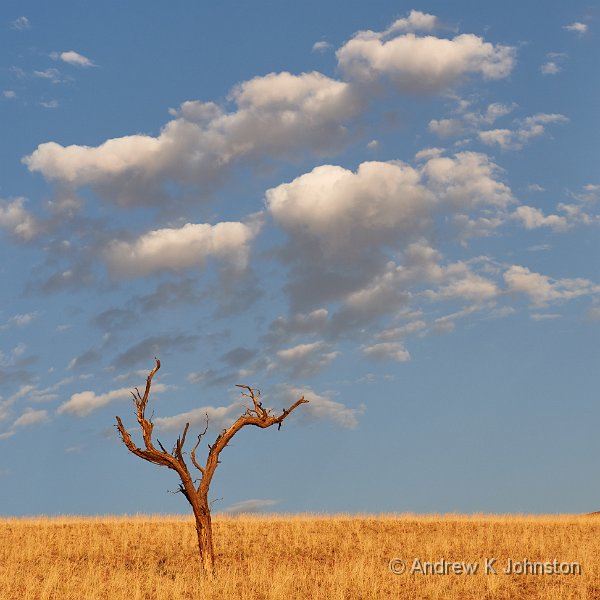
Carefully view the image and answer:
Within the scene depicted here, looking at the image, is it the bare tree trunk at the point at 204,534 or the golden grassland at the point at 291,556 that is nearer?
the golden grassland at the point at 291,556

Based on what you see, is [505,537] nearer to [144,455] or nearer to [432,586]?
[432,586]

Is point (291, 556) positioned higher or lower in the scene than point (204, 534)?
lower

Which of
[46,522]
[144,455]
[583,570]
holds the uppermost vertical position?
[144,455]

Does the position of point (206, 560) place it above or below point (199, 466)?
below

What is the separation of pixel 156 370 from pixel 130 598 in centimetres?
713

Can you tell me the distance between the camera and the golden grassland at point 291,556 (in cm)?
2384

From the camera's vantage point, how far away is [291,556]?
29.4 metres

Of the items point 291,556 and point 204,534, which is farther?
point 291,556

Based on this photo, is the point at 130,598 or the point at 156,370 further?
the point at 156,370

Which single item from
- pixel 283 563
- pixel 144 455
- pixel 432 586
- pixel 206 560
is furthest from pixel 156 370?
pixel 432 586

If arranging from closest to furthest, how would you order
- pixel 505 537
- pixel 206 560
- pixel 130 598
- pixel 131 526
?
1. pixel 130 598
2. pixel 206 560
3. pixel 505 537
4. pixel 131 526

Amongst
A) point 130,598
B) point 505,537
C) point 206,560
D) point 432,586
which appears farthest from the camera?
point 505,537

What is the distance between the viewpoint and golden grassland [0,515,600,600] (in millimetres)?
23844

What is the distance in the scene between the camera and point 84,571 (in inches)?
1062
